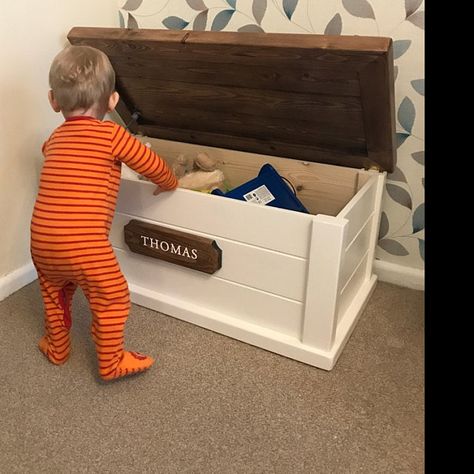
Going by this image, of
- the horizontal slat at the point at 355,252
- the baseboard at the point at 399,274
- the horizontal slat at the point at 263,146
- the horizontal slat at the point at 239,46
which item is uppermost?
the horizontal slat at the point at 239,46

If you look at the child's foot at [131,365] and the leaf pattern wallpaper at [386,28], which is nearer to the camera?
the child's foot at [131,365]

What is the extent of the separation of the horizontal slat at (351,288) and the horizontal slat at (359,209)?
0.13 metres

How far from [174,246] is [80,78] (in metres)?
0.43

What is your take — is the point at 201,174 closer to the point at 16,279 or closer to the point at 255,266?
the point at 255,266

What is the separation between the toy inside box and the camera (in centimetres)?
110

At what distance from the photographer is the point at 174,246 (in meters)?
1.28

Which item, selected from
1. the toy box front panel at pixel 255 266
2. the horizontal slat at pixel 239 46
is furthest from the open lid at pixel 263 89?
the toy box front panel at pixel 255 266

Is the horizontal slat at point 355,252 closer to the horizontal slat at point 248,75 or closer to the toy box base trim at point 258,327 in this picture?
the toy box base trim at point 258,327

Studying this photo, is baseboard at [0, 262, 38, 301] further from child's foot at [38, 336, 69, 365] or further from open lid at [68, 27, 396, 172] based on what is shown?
open lid at [68, 27, 396, 172]

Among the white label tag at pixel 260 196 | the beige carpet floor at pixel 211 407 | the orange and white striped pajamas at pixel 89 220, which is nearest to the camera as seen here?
the beige carpet floor at pixel 211 407

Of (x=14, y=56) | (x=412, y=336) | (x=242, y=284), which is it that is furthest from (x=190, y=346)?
(x=14, y=56)

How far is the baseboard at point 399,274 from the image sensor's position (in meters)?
1.50
